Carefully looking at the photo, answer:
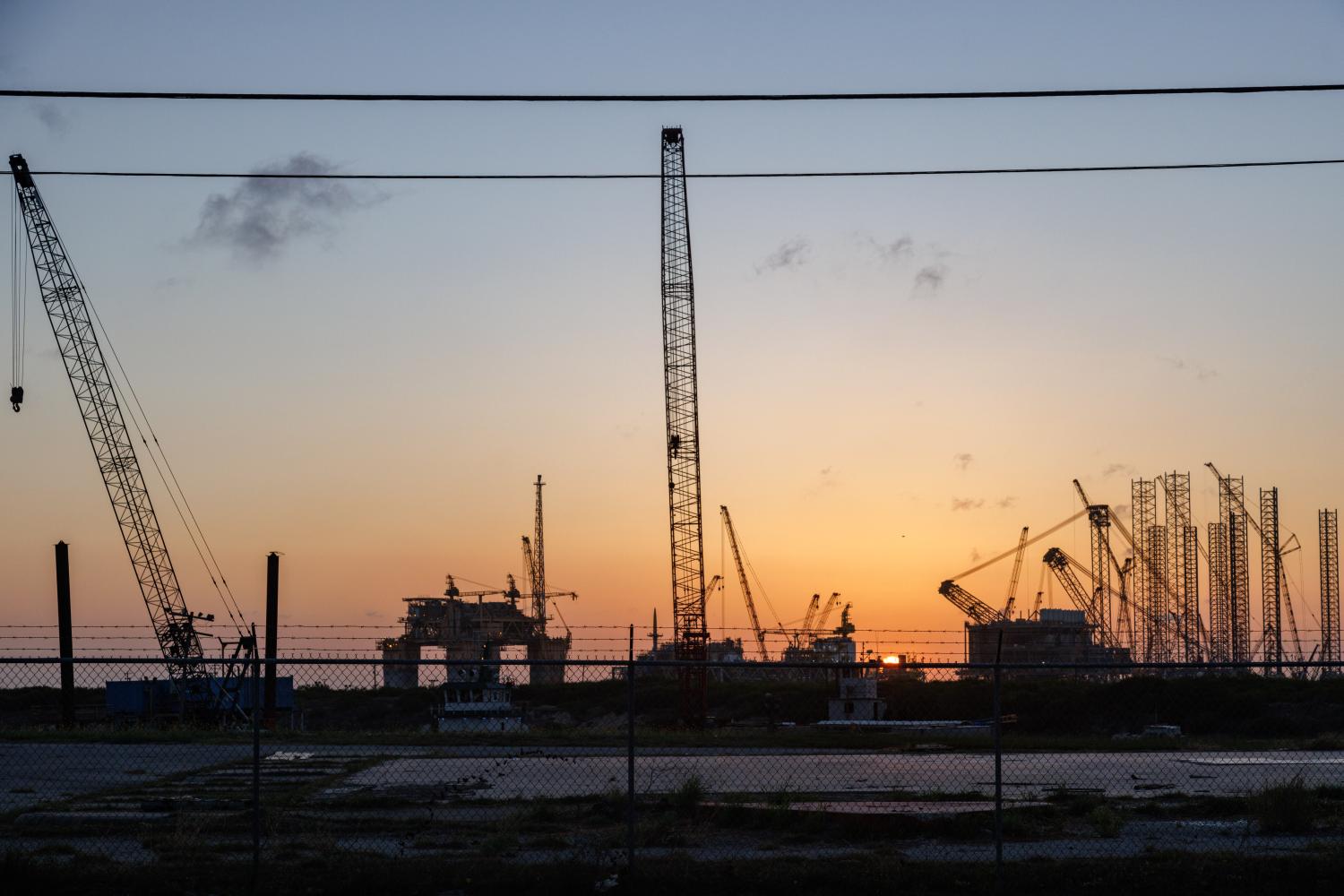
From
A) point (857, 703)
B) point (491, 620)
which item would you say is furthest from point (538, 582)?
point (857, 703)

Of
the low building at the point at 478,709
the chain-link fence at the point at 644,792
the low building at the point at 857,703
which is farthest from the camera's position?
the low building at the point at 857,703

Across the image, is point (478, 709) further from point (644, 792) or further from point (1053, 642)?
point (1053, 642)

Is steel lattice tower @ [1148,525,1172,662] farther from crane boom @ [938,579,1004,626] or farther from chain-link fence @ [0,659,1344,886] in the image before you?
chain-link fence @ [0,659,1344,886]

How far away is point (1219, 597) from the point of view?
12575cm

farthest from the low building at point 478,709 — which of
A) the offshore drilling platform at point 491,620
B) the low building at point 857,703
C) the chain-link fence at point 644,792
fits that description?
Answer: the offshore drilling platform at point 491,620

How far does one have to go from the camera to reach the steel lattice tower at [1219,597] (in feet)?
408

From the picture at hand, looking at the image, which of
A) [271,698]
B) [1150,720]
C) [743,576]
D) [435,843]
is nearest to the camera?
[435,843]

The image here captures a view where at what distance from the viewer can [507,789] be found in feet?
73.7

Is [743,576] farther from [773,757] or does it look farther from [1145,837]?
[1145,837]

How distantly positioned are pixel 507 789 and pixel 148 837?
7.41 metres

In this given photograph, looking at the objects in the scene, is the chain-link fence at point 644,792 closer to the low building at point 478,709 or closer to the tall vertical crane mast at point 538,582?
the low building at point 478,709

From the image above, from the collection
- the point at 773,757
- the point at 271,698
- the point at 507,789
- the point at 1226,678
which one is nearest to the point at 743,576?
the point at 1226,678

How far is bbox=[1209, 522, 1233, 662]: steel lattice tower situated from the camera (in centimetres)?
12450

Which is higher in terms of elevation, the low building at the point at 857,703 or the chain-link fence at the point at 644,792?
the chain-link fence at the point at 644,792
